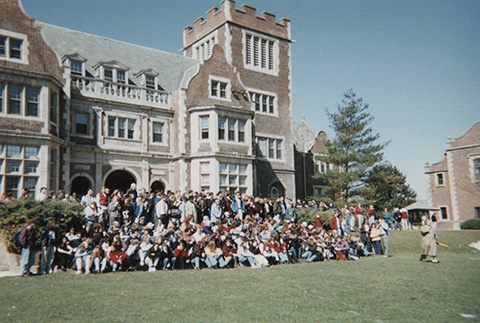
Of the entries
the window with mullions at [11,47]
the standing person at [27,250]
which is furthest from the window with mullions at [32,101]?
the standing person at [27,250]

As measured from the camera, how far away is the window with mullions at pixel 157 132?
25891 mm

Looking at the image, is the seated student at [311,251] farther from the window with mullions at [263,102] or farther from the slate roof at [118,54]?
the window with mullions at [263,102]

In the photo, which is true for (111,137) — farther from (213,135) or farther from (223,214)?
(223,214)

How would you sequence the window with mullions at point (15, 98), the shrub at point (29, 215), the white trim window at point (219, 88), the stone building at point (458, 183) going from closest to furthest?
the shrub at point (29, 215), the window with mullions at point (15, 98), the white trim window at point (219, 88), the stone building at point (458, 183)

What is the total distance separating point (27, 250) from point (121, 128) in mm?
13247

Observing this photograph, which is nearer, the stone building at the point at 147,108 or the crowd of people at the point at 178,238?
the crowd of people at the point at 178,238

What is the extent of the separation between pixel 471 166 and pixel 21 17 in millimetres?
42699

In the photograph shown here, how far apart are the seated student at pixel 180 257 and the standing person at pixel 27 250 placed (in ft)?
14.4

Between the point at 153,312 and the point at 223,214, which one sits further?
the point at 223,214

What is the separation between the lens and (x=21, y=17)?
68.0 ft

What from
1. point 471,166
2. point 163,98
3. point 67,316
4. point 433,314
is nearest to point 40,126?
point 163,98

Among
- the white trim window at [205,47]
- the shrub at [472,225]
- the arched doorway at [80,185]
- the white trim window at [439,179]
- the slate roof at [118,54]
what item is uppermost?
the white trim window at [205,47]

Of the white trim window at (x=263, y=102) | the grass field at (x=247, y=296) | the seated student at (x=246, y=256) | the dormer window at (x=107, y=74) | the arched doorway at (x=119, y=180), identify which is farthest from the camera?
the white trim window at (x=263, y=102)

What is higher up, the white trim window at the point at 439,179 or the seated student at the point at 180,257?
the white trim window at the point at 439,179
